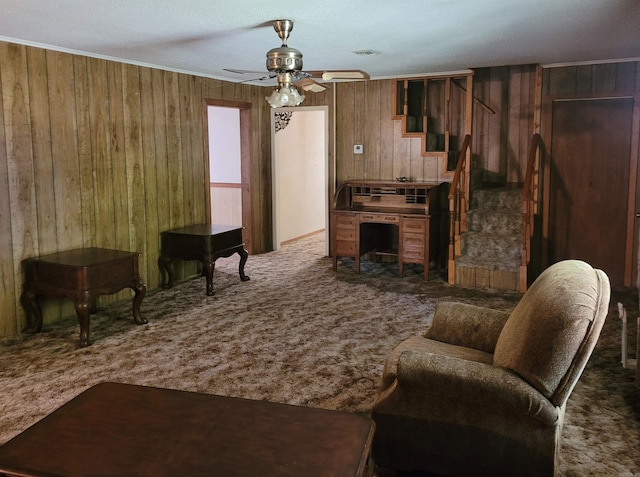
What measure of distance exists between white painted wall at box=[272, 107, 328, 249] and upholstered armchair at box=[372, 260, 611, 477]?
5.33 m

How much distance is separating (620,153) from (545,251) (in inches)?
48.3

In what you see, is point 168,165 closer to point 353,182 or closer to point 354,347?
point 353,182

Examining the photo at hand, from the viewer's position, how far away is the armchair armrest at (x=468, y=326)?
9.48 ft

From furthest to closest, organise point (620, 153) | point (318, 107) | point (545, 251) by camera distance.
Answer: point (318, 107)
point (545, 251)
point (620, 153)

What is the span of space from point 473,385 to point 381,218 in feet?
13.4

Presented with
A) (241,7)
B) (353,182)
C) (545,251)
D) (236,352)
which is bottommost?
(236,352)

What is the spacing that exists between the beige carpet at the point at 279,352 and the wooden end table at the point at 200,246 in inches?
9.7

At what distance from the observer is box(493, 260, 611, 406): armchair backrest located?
2084 mm

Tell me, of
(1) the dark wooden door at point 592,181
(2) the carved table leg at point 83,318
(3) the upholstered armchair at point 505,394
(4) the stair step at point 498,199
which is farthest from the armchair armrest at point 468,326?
(1) the dark wooden door at point 592,181

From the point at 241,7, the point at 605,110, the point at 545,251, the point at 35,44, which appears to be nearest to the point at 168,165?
the point at 35,44

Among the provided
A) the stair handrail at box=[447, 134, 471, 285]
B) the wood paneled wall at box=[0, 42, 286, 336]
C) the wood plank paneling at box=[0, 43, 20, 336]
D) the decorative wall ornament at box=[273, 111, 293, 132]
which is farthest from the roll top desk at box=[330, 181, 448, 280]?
the wood plank paneling at box=[0, 43, 20, 336]

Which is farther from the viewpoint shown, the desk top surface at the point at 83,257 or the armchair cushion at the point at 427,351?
the desk top surface at the point at 83,257

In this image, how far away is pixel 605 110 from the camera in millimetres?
5758

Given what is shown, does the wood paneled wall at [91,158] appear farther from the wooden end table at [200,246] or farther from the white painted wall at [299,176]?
the white painted wall at [299,176]
